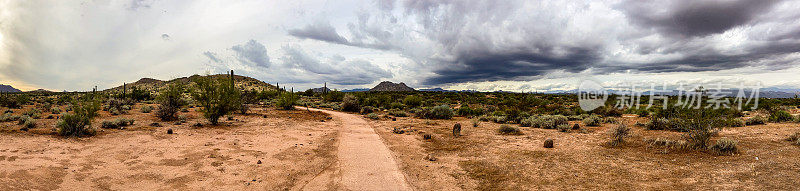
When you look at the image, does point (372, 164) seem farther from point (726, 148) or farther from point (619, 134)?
point (726, 148)

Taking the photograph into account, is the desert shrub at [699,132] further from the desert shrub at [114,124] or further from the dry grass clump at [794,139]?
the desert shrub at [114,124]

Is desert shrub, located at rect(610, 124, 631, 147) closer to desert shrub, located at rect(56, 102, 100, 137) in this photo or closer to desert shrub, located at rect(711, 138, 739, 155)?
desert shrub, located at rect(711, 138, 739, 155)

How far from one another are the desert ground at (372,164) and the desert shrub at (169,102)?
545 cm

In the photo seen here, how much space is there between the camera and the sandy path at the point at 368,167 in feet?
21.1

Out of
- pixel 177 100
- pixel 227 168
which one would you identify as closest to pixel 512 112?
pixel 227 168

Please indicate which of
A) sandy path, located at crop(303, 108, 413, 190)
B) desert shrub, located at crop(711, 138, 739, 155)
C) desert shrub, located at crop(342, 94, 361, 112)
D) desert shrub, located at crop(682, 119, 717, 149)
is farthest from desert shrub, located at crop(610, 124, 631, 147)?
desert shrub, located at crop(342, 94, 361, 112)

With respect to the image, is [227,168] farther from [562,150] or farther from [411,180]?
[562,150]

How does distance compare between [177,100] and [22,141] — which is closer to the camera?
[22,141]

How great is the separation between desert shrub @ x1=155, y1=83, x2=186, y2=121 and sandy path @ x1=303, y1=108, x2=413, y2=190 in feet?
38.8

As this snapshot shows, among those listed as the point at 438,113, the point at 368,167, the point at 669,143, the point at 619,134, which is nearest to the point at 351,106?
the point at 438,113

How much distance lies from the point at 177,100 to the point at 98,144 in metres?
9.45

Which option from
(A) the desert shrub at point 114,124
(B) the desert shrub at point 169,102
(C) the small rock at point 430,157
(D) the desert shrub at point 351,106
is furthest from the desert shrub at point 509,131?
(D) the desert shrub at point 351,106

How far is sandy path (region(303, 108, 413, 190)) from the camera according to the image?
6445mm

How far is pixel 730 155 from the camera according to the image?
322 inches
